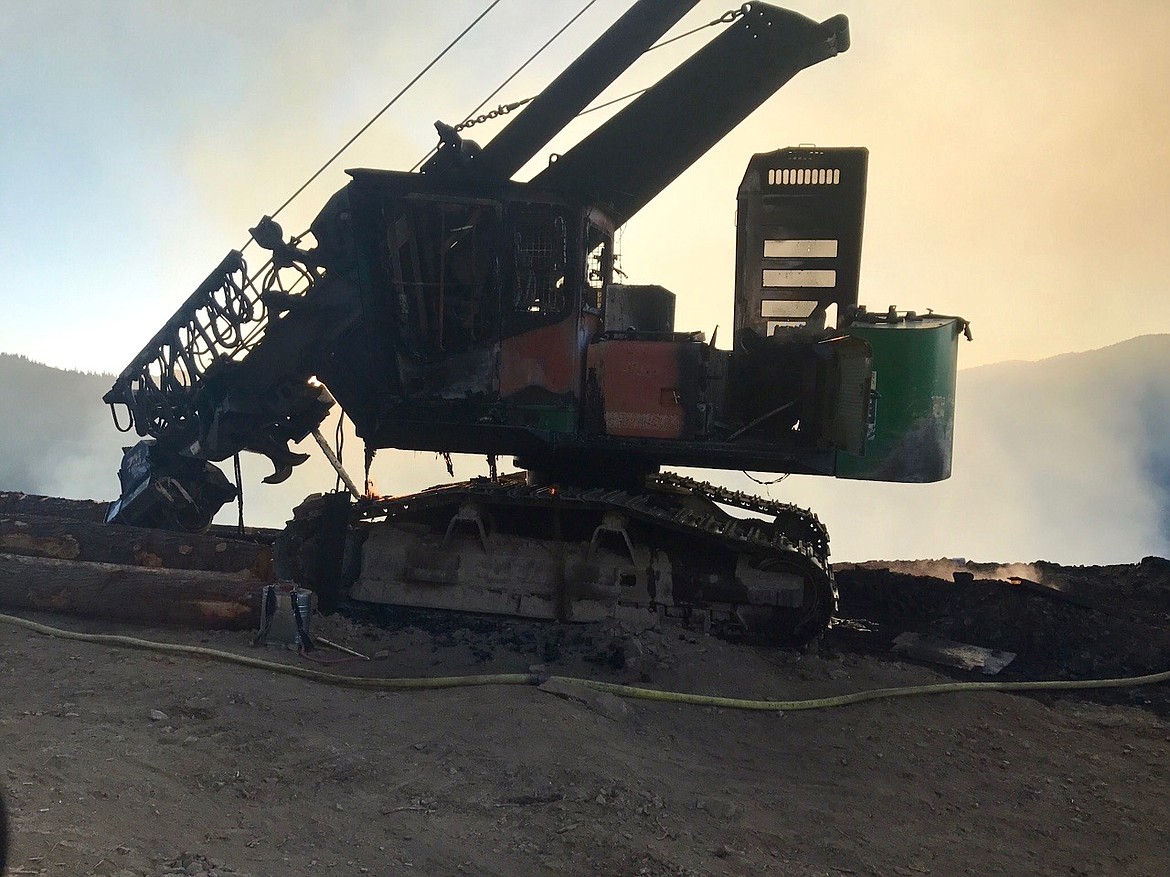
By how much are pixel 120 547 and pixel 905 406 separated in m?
7.31

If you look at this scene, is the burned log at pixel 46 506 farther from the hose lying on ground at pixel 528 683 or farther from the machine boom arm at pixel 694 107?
the machine boom arm at pixel 694 107

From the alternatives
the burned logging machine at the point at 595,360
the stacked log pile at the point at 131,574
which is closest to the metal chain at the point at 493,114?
the burned logging machine at the point at 595,360

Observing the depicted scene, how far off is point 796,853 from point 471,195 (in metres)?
5.65

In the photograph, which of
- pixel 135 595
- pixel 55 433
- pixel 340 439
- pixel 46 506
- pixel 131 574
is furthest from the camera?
pixel 55 433

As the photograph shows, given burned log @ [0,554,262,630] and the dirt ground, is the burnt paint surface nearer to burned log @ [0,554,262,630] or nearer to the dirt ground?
the dirt ground

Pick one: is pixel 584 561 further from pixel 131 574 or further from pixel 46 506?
pixel 46 506

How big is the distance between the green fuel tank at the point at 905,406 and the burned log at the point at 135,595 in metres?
5.23

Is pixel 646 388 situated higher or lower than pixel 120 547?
higher

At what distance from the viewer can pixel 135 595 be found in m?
6.65

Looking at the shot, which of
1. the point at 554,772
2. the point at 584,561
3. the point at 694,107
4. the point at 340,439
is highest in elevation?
the point at 694,107

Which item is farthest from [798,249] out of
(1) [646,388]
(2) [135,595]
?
(2) [135,595]

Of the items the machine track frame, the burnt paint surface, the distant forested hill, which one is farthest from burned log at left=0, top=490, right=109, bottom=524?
the distant forested hill

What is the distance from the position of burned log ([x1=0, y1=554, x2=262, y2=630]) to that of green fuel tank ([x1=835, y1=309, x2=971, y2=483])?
5230mm

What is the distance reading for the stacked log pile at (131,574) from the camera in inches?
261
